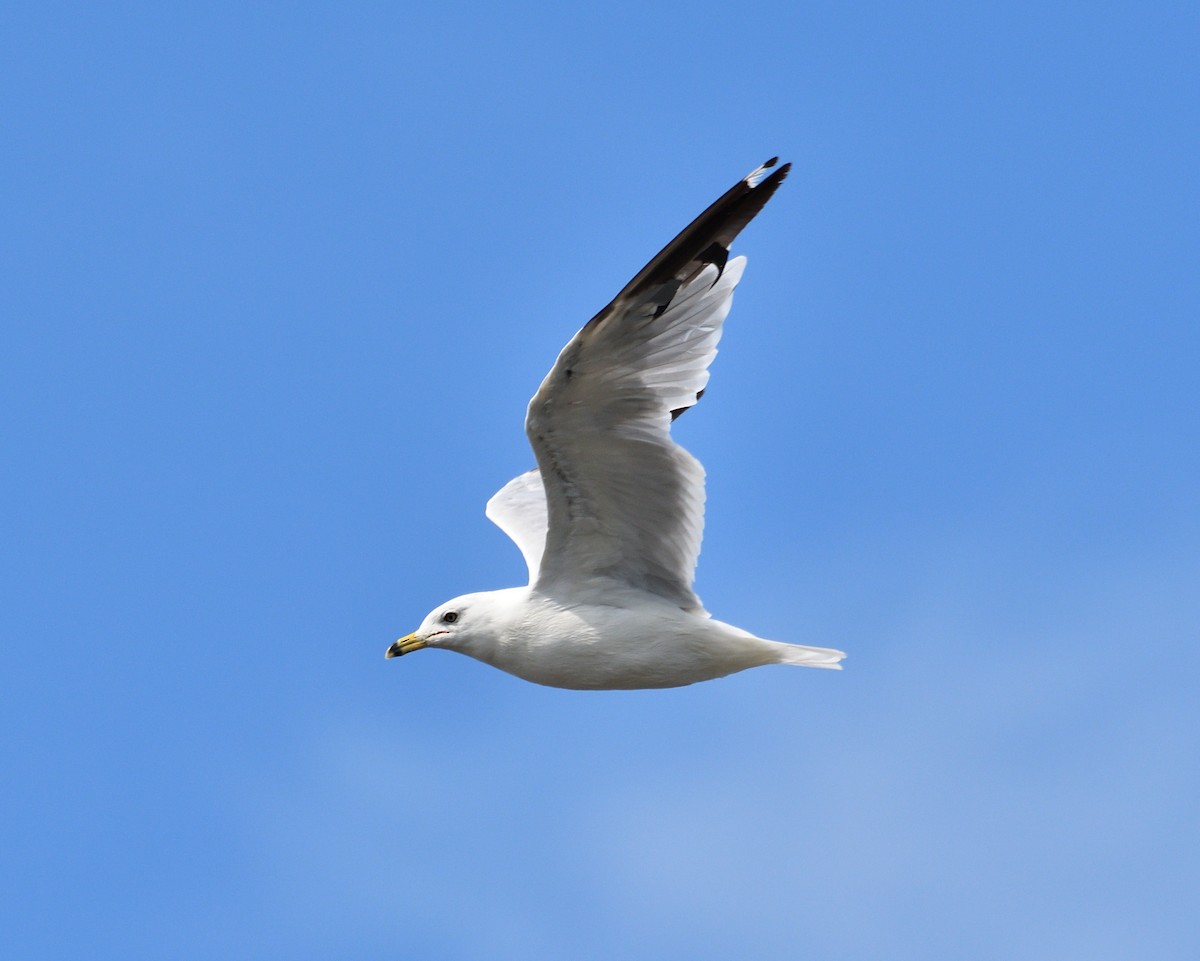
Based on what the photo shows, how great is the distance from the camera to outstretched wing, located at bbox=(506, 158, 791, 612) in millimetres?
13500

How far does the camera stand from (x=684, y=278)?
538 inches

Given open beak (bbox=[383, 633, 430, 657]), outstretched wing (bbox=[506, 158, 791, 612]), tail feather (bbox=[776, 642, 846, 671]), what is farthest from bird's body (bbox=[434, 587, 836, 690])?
open beak (bbox=[383, 633, 430, 657])

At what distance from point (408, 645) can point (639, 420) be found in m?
2.49

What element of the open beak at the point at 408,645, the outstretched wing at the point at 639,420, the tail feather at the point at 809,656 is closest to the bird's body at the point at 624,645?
the tail feather at the point at 809,656

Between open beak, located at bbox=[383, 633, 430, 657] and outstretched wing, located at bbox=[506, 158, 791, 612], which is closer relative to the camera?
outstretched wing, located at bbox=[506, 158, 791, 612]

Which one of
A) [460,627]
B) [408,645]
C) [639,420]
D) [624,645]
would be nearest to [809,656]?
[624,645]

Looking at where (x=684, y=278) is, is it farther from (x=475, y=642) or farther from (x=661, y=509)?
(x=475, y=642)

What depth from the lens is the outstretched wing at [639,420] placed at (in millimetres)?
13500

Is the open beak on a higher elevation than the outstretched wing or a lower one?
lower

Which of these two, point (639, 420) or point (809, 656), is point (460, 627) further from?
point (809, 656)

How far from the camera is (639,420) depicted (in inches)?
541

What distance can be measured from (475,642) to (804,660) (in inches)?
84.4

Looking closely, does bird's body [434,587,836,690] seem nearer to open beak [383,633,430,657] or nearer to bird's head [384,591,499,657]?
bird's head [384,591,499,657]

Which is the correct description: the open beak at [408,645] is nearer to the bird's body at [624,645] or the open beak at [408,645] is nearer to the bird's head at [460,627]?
the bird's head at [460,627]
